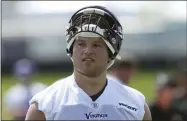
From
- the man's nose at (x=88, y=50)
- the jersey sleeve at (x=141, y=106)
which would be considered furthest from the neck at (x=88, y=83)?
the jersey sleeve at (x=141, y=106)

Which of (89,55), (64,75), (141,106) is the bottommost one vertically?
(64,75)

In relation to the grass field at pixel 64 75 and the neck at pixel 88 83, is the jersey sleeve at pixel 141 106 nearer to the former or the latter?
the neck at pixel 88 83

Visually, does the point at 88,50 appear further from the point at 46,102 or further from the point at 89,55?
the point at 46,102

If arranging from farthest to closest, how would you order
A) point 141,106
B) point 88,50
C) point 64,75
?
point 64,75, point 141,106, point 88,50

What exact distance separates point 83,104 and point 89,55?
256 mm

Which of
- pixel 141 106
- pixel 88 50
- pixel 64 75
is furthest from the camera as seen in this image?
pixel 64 75

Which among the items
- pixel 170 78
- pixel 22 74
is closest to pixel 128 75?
pixel 170 78

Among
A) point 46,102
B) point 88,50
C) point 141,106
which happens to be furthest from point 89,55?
point 141,106

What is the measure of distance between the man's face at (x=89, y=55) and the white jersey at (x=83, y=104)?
0.11m

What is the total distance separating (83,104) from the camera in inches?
150

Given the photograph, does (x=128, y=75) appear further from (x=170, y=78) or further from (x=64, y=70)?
(x=64, y=70)

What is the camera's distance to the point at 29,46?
2116cm

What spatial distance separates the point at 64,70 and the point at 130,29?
2.25 m

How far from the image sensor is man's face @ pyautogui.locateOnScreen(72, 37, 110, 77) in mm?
3820
